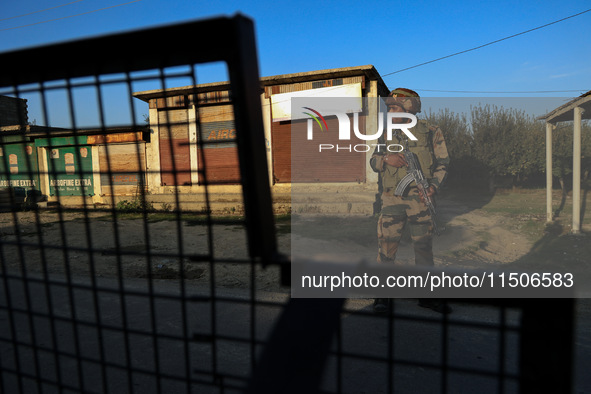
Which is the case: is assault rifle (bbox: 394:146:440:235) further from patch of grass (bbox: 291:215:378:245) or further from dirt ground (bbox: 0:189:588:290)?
patch of grass (bbox: 291:215:378:245)

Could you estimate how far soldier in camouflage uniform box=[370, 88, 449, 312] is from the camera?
3359mm

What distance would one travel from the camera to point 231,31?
678 millimetres

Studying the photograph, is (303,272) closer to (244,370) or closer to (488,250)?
(244,370)

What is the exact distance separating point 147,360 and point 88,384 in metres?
0.32

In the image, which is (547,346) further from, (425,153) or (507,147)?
(507,147)

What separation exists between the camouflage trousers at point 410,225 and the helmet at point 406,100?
746 mm

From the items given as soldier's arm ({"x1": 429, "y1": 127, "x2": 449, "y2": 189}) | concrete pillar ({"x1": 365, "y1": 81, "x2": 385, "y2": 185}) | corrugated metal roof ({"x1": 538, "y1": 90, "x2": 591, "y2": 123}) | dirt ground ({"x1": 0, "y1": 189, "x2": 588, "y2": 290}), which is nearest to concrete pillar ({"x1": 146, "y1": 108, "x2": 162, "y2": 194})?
dirt ground ({"x1": 0, "y1": 189, "x2": 588, "y2": 290})

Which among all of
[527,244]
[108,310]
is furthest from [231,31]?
[527,244]

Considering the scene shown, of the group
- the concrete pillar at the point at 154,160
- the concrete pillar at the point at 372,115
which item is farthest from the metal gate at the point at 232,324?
the concrete pillar at the point at 154,160

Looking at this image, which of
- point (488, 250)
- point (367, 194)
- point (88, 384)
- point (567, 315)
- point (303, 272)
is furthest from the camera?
point (367, 194)

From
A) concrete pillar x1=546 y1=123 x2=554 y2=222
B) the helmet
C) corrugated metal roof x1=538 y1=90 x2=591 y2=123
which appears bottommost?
concrete pillar x1=546 y1=123 x2=554 y2=222

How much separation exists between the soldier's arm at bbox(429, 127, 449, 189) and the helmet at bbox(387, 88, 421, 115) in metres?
0.43

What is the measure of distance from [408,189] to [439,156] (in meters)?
0.65

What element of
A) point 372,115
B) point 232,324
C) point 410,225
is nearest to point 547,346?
point 232,324
